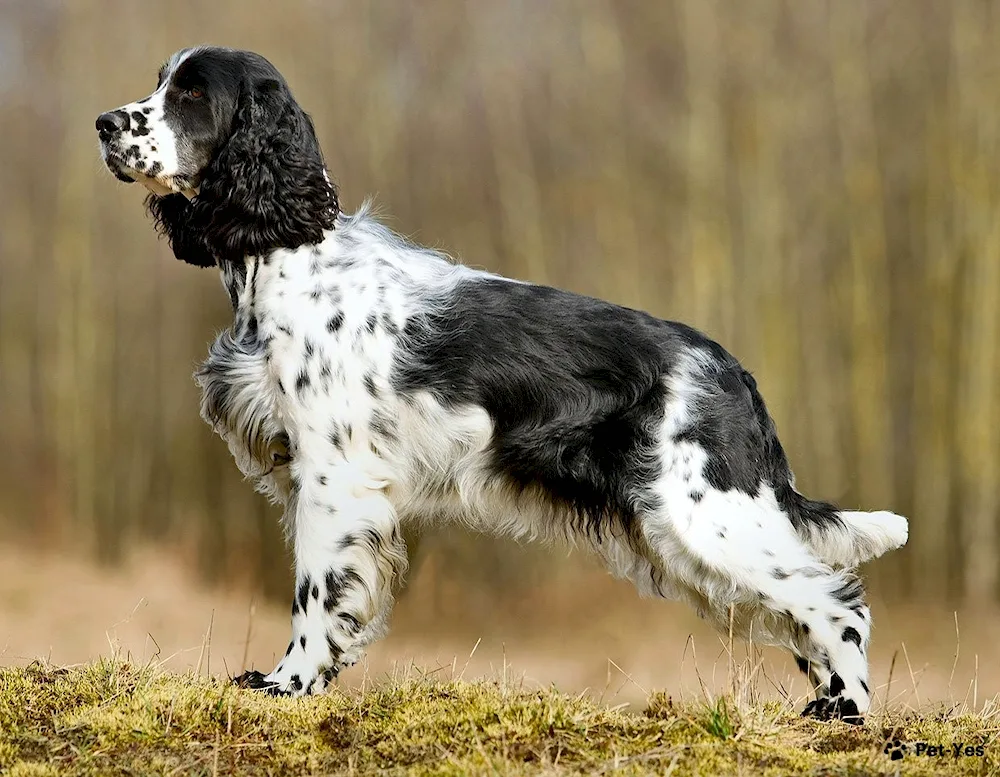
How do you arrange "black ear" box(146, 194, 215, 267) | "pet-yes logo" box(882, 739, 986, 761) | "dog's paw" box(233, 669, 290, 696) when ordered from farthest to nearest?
"black ear" box(146, 194, 215, 267) < "dog's paw" box(233, 669, 290, 696) < "pet-yes logo" box(882, 739, 986, 761)

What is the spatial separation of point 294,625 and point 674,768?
185cm

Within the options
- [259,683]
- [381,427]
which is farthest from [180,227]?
[259,683]

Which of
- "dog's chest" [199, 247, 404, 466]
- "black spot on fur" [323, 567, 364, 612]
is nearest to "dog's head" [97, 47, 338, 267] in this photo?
"dog's chest" [199, 247, 404, 466]

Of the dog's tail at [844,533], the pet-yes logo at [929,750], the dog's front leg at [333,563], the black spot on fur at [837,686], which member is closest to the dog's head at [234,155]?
the dog's front leg at [333,563]

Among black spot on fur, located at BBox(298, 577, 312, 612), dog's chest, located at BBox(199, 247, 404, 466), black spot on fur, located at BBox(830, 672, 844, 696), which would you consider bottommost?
black spot on fur, located at BBox(830, 672, 844, 696)

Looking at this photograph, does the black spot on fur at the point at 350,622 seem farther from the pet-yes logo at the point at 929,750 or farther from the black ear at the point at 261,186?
the pet-yes logo at the point at 929,750

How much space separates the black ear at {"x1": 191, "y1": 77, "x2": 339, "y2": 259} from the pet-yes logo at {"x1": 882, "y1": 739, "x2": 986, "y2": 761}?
2899 mm

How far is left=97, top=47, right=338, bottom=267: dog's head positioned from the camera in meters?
4.57

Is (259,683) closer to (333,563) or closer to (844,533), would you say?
(333,563)

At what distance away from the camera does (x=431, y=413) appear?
451 centimetres

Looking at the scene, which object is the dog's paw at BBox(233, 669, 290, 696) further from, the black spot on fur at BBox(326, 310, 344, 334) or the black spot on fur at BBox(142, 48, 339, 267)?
the black spot on fur at BBox(142, 48, 339, 267)

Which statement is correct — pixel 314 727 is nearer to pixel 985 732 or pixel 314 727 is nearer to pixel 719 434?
pixel 719 434

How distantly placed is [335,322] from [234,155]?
818 mm

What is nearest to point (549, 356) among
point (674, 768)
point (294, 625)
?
point (294, 625)
